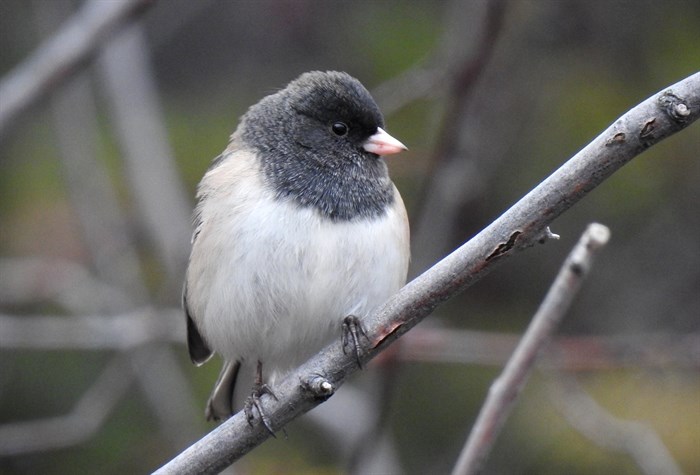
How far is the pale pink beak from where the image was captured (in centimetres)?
270

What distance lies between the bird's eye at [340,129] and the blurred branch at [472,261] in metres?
0.85

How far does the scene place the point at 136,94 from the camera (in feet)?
14.0

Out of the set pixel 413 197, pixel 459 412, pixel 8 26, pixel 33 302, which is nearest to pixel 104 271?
pixel 33 302

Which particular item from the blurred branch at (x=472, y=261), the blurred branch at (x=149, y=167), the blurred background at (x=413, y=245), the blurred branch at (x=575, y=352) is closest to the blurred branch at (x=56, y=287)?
the blurred background at (x=413, y=245)

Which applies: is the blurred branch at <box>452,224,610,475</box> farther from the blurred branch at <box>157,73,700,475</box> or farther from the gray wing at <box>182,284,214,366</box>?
the gray wing at <box>182,284,214,366</box>

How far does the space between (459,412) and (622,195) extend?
1.11 m

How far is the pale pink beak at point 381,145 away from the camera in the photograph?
270cm

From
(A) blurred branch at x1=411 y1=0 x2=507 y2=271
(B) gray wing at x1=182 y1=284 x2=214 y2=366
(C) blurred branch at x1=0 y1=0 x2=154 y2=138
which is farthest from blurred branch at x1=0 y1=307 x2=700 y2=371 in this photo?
(C) blurred branch at x1=0 y1=0 x2=154 y2=138

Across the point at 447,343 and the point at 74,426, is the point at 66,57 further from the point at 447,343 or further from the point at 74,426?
the point at 447,343

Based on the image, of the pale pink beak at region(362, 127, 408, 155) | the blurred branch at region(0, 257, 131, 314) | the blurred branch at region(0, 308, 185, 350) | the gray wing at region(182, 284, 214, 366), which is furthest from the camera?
the blurred branch at region(0, 257, 131, 314)

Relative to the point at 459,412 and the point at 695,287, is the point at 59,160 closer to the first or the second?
the point at 459,412

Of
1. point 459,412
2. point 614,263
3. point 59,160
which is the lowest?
point 459,412

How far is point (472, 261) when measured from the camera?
1.85m

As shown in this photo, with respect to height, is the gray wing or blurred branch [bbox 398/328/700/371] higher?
the gray wing
